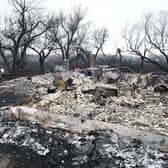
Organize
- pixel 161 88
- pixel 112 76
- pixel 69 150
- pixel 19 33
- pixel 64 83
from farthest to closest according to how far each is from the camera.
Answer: pixel 19 33
pixel 112 76
pixel 64 83
pixel 161 88
pixel 69 150

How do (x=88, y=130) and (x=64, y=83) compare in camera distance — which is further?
(x=64, y=83)

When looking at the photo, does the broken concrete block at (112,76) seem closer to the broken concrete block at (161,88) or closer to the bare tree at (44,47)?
the broken concrete block at (161,88)

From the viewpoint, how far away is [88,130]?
594 centimetres

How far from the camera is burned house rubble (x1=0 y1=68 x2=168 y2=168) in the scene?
474 centimetres

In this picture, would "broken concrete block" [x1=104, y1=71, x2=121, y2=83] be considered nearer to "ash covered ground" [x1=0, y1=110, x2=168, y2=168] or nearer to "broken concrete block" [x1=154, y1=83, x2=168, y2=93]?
"broken concrete block" [x1=154, y1=83, x2=168, y2=93]

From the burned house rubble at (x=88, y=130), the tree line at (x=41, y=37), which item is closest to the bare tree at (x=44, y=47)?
the tree line at (x=41, y=37)

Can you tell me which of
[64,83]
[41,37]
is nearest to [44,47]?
[41,37]

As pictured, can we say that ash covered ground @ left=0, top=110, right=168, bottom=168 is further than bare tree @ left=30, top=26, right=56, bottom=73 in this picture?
No

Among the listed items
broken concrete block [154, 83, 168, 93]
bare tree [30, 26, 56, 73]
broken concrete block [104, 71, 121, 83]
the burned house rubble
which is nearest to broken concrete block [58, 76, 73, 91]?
the burned house rubble

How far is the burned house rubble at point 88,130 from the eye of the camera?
15.6ft

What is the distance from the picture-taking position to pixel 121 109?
280 inches

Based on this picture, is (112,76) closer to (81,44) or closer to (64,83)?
(64,83)

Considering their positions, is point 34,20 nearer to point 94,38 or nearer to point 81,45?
point 81,45

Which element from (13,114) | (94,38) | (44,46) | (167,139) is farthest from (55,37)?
(167,139)
